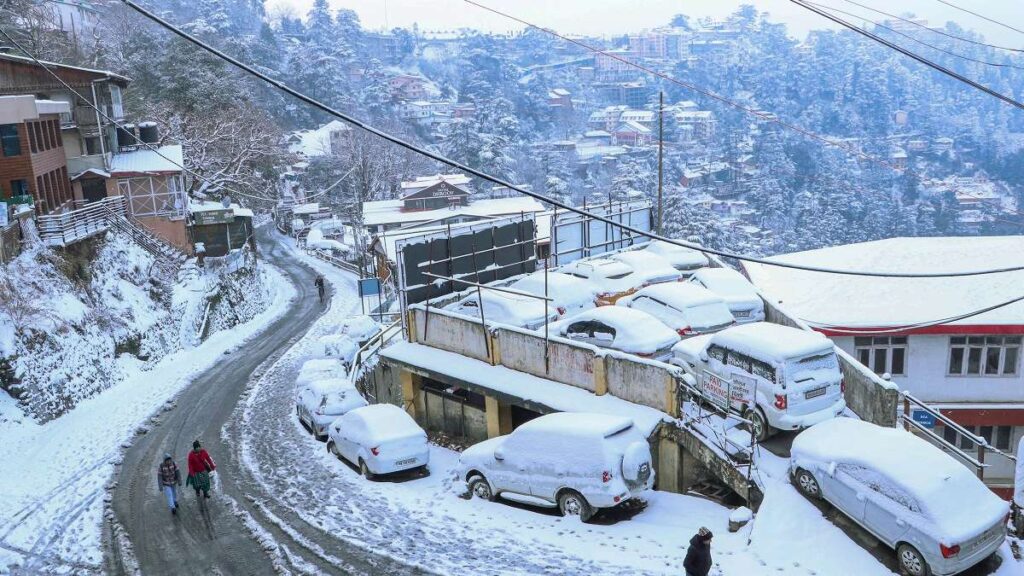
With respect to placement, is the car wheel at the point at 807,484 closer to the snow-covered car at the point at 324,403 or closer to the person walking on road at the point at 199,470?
the person walking on road at the point at 199,470

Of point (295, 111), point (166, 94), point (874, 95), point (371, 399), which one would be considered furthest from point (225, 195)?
point (874, 95)

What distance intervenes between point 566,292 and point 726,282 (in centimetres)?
458

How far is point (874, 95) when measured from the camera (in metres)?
143

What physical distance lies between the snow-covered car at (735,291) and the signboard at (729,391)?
5.31 meters

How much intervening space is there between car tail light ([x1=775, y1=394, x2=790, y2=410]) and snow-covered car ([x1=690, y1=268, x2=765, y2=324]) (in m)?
6.62

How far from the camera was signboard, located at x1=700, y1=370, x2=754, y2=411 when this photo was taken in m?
13.7

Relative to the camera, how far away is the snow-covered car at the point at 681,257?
2587 cm

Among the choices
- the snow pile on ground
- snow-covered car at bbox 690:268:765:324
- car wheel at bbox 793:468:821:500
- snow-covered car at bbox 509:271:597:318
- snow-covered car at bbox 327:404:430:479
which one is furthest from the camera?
the snow pile on ground

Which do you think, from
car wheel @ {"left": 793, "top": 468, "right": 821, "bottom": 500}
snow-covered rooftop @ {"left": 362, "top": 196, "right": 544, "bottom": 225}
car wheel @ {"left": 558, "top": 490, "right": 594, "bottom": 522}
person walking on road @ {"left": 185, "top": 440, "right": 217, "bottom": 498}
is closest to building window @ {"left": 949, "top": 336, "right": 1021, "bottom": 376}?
car wheel @ {"left": 793, "top": 468, "right": 821, "bottom": 500}

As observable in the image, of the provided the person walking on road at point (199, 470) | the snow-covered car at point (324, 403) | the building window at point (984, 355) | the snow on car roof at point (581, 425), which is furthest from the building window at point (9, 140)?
the building window at point (984, 355)

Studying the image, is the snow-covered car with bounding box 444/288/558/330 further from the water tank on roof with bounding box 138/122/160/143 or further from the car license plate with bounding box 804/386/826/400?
the water tank on roof with bounding box 138/122/160/143

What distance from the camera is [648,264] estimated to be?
23.9 metres

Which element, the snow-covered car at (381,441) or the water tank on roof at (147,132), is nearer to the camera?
the snow-covered car at (381,441)

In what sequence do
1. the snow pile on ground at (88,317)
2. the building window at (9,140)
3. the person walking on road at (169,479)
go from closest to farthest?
the person walking on road at (169,479), the snow pile on ground at (88,317), the building window at (9,140)
